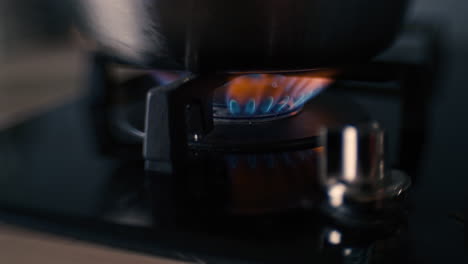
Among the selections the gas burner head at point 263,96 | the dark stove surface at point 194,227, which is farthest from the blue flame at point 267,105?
the dark stove surface at point 194,227

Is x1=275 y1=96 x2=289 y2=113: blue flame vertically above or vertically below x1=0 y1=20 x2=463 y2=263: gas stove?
above

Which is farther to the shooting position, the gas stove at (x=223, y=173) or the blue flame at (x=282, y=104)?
the blue flame at (x=282, y=104)

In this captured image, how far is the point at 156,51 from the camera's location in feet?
1.21

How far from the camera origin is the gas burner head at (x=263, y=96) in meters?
0.43

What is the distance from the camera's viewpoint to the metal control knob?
0.28m

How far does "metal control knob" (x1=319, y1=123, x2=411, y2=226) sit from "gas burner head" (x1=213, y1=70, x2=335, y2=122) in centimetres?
13

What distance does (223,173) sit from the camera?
381 millimetres

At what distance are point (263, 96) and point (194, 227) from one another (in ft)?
0.52

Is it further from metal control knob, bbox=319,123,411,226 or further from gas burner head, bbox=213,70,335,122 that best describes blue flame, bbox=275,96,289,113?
metal control knob, bbox=319,123,411,226

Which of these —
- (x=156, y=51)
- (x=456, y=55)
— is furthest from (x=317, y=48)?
(x=456, y=55)

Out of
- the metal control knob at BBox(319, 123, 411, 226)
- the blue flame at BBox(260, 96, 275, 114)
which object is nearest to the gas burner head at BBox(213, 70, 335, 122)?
the blue flame at BBox(260, 96, 275, 114)

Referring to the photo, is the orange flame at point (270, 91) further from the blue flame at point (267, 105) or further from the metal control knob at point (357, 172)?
the metal control knob at point (357, 172)

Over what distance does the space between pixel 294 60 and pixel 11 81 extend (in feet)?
2.26

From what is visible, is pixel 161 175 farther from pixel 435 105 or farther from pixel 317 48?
pixel 435 105
